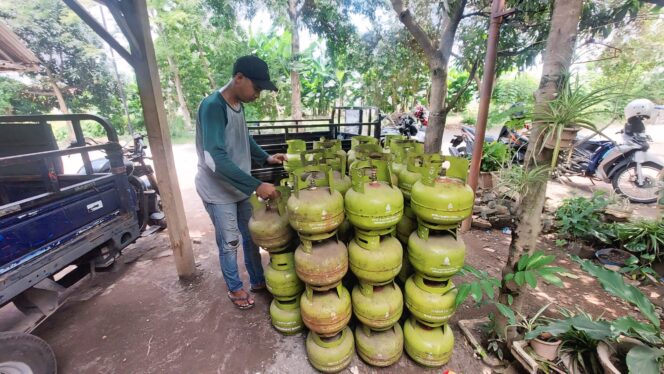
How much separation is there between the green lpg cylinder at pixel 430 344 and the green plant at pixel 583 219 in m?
2.76

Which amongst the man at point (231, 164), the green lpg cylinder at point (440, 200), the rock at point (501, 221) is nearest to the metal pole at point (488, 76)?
the rock at point (501, 221)

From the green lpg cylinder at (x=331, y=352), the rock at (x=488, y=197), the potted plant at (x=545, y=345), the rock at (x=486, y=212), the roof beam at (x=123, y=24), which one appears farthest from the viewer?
the rock at (x=488, y=197)

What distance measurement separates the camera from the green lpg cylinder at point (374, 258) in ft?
5.61

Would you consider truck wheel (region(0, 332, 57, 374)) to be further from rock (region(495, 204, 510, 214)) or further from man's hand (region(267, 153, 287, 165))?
rock (region(495, 204, 510, 214))

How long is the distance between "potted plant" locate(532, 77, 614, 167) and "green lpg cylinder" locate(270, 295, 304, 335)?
6.64 feet

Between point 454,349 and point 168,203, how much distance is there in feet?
9.47

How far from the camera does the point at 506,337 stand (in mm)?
1928

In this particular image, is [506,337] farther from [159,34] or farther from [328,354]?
[159,34]

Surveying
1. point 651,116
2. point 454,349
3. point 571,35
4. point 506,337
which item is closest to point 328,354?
point 454,349

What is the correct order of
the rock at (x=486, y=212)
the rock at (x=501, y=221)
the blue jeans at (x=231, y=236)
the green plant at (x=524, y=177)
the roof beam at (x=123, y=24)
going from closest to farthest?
1. the green plant at (x=524, y=177)
2. the roof beam at (x=123, y=24)
3. the blue jeans at (x=231, y=236)
4. the rock at (x=501, y=221)
5. the rock at (x=486, y=212)

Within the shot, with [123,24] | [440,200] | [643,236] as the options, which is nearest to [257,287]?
[440,200]

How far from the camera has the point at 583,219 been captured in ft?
11.5

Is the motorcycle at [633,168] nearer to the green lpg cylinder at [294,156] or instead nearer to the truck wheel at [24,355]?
the green lpg cylinder at [294,156]

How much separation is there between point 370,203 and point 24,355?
231cm
